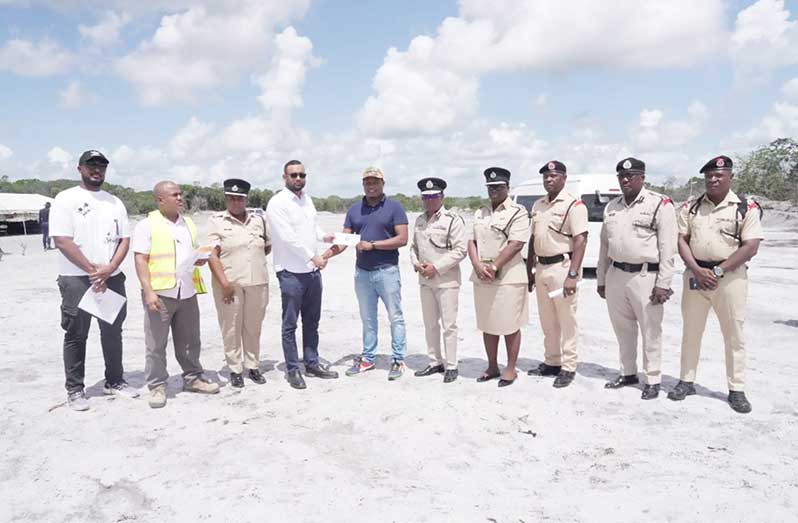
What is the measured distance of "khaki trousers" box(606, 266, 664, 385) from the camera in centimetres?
462

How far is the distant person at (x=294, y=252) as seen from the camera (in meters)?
4.98

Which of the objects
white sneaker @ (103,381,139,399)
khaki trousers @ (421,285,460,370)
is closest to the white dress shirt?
khaki trousers @ (421,285,460,370)

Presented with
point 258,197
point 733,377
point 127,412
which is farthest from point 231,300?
point 258,197

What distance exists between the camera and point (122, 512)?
305 cm

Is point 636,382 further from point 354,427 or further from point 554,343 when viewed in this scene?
point 354,427

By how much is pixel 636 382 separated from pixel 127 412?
4.49 meters

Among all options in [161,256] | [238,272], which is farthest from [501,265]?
[161,256]

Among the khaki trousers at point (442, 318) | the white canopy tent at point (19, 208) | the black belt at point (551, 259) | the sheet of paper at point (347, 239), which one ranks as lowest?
the khaki trousers at point (442, 318)

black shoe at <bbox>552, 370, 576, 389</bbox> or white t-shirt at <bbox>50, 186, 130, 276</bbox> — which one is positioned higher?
white t-shirt at <bbox>50, 186, 130, 276</bbox>

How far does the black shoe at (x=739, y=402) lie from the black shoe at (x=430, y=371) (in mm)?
2521

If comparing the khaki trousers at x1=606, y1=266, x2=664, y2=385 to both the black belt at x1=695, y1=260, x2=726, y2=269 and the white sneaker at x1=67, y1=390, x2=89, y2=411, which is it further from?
the white sneaker at x1=67, y1=390, x2=89, y2=411

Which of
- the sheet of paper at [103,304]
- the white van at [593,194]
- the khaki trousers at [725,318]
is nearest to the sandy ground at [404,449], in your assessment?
the khaki trousers at [725,318]

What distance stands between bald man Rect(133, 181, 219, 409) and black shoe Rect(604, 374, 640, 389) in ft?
12.4

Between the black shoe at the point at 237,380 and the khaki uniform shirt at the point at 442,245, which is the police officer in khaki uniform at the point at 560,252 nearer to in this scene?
the khaki uniform shirt at the point at 442,245
